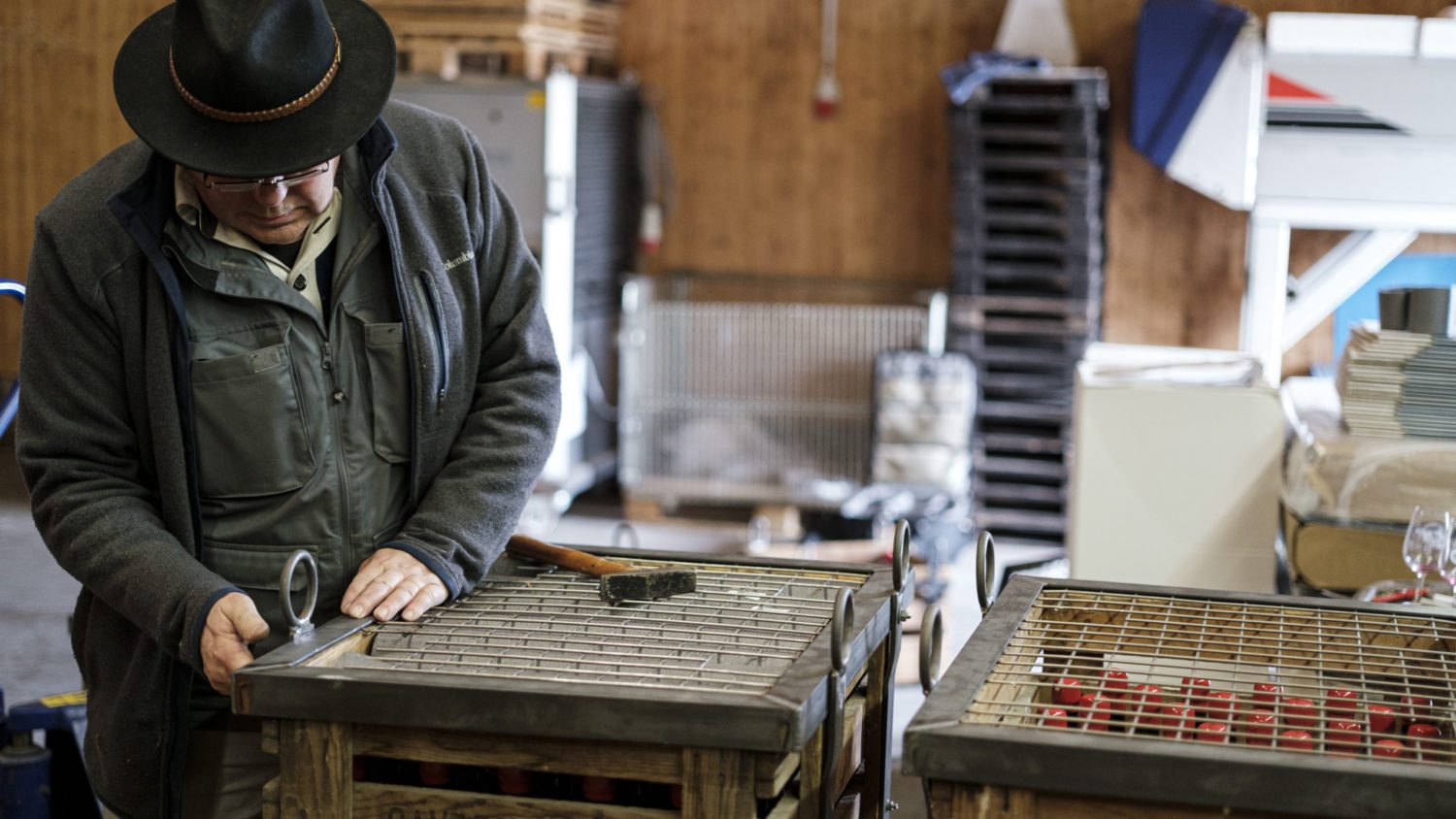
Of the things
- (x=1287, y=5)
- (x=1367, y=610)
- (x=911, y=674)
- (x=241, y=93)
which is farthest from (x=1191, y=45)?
(x=241, y=93)

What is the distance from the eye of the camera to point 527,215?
6113 mm

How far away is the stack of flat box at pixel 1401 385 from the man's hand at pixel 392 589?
2.52 m

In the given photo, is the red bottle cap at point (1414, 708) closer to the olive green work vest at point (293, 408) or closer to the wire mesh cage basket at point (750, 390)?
the olive green work vest at point (293, 408)

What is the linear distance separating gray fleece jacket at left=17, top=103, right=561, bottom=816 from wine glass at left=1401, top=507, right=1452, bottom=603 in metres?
1.71

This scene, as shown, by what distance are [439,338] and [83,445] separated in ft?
1.63

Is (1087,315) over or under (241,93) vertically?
under

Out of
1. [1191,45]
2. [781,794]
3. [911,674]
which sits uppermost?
[1191,45]

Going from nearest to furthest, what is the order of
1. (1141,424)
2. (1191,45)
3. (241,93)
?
1. (241,93)
2. (1141,424)
3. (1191,45)

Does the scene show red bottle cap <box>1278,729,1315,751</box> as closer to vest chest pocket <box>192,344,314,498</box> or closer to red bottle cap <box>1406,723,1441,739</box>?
red bottle cap <box>1406,723,1441,739</box>

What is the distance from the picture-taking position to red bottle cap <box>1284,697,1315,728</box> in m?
1.81

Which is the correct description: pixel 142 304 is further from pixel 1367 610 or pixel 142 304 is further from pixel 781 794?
pixel 1367 610

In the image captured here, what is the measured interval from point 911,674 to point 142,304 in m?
2.99

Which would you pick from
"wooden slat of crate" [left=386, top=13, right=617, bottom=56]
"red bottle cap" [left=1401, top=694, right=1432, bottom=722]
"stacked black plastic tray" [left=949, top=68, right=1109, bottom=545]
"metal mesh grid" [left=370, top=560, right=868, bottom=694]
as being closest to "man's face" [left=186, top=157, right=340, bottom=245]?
"metal mesh grid" [left=370, top=560, right=868, bottom=694]

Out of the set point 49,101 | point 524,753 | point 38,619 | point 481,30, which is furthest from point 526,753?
point 481,30
